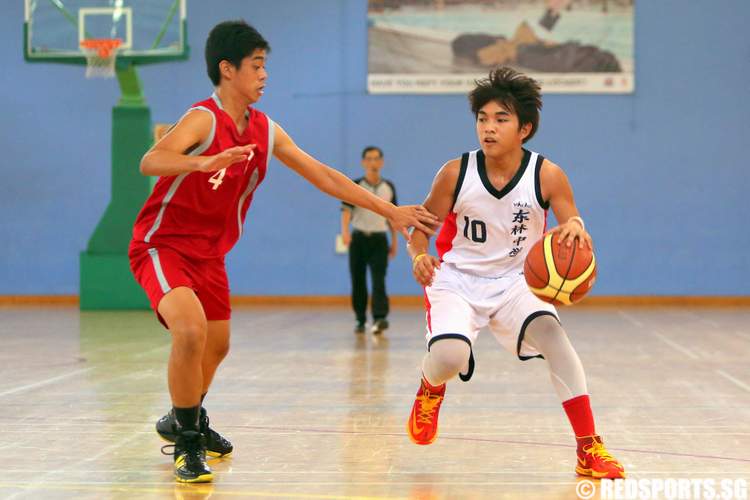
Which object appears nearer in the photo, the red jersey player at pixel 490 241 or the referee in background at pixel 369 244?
the red jersey player at pixel 490 241

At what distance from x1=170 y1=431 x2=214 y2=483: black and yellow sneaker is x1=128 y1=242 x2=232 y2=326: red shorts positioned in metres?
0.43

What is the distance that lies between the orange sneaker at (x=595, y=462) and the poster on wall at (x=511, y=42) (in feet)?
33.2

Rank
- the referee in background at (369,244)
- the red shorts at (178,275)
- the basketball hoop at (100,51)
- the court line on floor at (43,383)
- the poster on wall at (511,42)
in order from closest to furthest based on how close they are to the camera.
Answer: the red shorts at (178,275) → the court line on floor at (43,383) → the referee in background at (369,244) → the basketball hoop at (100,51) → the poster on wall at (511,42)

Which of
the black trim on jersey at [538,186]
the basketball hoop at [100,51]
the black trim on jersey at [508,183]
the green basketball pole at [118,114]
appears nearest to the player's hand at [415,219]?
the black trim on jersey at [508,183]

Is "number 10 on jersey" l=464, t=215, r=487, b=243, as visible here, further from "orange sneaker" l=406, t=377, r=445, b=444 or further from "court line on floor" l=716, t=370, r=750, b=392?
"court line on floor" l=716, t=370, r=750, b=392

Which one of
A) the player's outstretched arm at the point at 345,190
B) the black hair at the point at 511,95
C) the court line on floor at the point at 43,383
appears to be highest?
the black hair at the point at 511,95

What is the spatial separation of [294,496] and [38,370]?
3840mm

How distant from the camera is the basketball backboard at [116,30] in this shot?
12.2 meters

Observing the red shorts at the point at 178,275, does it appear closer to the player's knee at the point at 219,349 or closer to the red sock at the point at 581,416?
the player's knee at the point at 219,349

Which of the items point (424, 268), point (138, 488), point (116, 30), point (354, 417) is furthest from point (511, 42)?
point (138, 488)

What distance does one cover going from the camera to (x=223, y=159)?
11.5 feet

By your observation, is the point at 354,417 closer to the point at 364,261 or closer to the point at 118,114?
the point at 364,261

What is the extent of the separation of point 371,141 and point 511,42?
2.18 metres

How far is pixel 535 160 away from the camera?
405 cm
